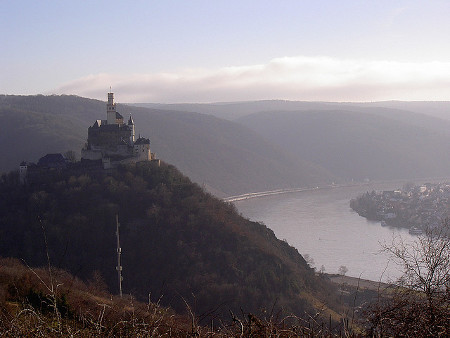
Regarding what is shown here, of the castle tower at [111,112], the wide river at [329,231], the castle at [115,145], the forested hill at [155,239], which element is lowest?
the wide river at [329,231]

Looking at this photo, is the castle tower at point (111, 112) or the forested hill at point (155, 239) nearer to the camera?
the forested hill at point (155, 239)

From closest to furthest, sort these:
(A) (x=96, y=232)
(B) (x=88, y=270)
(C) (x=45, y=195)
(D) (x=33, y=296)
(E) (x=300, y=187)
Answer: (D) (x=33, y=296)
(B) (x=88, y=270)
(A) (x=96, y=232)
(C) (x=45, y=195)
(E) (x=300, y=187)

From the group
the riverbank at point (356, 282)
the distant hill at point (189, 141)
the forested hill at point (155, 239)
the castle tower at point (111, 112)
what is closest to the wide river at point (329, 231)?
the riverbank at point (356, 282)

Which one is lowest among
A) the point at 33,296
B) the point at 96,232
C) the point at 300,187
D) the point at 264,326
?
the point at 300,187

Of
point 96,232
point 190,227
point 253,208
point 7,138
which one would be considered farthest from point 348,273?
point 7,138

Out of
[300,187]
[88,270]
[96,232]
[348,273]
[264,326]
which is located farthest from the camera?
[300,187]

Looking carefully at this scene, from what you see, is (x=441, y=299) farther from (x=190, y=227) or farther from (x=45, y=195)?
(x=45, y=195)

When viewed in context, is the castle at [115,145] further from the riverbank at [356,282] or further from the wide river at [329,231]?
the wide river at [329,231]

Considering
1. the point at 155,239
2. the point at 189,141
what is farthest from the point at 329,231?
the point at 189,141

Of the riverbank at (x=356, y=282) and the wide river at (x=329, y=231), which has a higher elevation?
the riverbank at (x=356, y=282)
